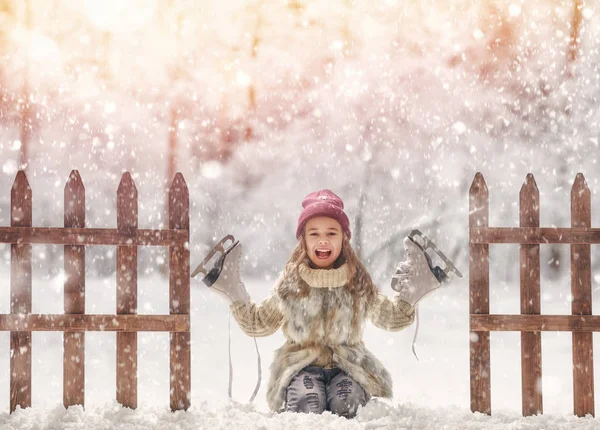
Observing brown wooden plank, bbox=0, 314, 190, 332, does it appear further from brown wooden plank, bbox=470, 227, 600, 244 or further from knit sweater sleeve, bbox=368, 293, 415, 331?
brown wooden plank, bbox=470, 227, 600, 244

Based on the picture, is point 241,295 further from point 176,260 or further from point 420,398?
point 420,398

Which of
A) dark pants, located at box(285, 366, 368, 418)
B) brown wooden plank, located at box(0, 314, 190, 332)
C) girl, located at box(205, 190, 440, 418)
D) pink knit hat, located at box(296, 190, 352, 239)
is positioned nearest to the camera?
dark pants, located at box(285, 366, 368, 418)

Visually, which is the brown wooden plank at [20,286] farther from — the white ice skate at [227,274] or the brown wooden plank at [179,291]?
the white ice skate at [227,274]

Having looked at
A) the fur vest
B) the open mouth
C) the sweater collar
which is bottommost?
the fur vest

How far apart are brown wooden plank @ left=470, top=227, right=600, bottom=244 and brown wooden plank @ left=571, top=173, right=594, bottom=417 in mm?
56

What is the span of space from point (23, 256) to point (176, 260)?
110 centimetres

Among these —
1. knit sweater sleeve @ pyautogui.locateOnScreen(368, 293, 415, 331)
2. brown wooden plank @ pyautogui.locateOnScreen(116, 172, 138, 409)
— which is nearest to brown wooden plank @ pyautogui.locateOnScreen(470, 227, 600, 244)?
knit sweater sleeve @ pyautogui.locateOnScreen(368, 293, 415, 331)

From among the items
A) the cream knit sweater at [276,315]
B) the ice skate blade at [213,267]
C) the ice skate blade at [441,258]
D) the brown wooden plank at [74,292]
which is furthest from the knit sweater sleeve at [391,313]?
the brown wooden plank at [74,292]

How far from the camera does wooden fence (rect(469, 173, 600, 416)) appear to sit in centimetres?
454

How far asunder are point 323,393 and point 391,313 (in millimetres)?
709

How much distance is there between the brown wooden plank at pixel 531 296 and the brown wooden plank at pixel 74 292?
3.12 m

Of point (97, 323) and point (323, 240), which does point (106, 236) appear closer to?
point (97, 323)

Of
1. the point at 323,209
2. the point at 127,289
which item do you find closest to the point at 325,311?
the point at 323,209

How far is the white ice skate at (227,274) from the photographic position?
4344 millimetres
